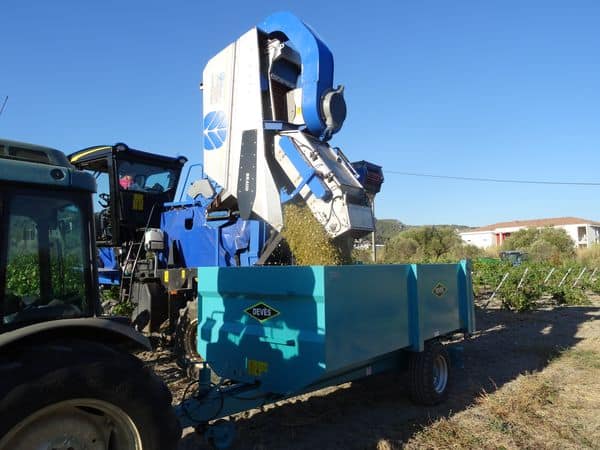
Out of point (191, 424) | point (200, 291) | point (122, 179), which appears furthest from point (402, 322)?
point (122, 179)

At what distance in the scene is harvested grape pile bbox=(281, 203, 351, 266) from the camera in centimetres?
568

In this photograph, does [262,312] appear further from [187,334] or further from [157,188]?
[157,188]

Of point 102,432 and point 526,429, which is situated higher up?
point 102,432

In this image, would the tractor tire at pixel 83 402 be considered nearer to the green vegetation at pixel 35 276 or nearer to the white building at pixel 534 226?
the green vegetation at pixel 35 276

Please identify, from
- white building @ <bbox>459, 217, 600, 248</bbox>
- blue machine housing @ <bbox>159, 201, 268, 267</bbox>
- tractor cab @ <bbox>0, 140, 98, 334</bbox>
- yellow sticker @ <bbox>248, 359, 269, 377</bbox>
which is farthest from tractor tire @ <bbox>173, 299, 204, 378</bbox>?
white building @ <bbox>459, 217, 600, 248</bbox>

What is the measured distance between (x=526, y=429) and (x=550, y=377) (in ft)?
7.44

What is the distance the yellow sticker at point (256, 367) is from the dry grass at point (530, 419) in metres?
1.35

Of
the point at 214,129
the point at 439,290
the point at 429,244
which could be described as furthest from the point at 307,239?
the point at 429,244

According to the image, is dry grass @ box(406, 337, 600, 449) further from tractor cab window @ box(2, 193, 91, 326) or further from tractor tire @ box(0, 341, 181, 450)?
tractor cab window @ box(2, 193, 91, 326)

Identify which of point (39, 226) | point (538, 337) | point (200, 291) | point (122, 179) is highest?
point (122, 179)

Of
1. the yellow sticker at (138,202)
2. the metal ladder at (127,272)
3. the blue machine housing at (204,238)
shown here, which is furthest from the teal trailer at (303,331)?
the yellow sticker at (138,202)

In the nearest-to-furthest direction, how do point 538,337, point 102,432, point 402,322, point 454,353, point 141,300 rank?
point 102,432, point 402,322, point 454,353, point 141,300, point 538,337

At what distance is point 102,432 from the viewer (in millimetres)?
2676

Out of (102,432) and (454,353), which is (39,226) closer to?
(102,432)
